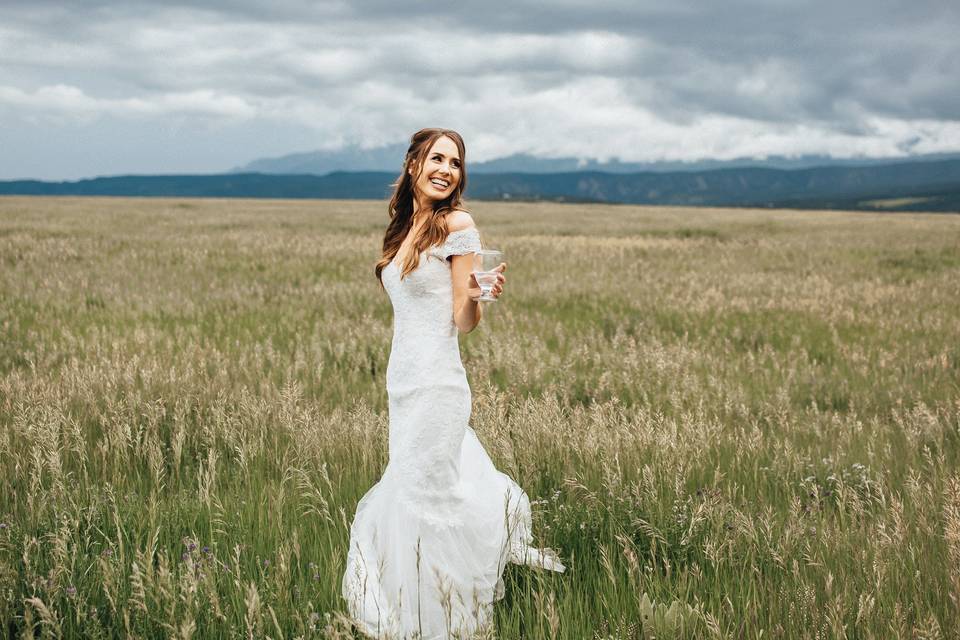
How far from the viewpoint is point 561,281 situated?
13852 mm

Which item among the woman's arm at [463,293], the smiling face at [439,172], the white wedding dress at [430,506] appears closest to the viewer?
the white wedding dress at [430,506]

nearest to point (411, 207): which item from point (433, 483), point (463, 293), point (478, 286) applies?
point (463, 293)

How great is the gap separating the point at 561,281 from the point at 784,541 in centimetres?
1088

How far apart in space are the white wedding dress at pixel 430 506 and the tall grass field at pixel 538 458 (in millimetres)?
148

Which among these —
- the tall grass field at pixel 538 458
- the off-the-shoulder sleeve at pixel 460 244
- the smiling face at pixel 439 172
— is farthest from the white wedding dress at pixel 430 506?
the smiling face at pixel 439 172

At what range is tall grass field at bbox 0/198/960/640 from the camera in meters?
2.73

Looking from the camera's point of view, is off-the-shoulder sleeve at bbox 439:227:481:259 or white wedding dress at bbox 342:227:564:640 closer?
white wedding dress at bbox 342:227:564:640

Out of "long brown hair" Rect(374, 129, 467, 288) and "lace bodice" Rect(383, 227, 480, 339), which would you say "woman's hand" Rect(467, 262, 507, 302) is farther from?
"long brown hair" Rect(374, 129, 467, 288)

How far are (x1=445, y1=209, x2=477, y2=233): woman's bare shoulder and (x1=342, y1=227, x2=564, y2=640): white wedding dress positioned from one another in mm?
55

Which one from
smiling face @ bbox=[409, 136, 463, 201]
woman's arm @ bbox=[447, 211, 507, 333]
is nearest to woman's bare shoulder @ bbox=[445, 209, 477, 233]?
woman's arm @ bbox=[447, 211, 507, 333]

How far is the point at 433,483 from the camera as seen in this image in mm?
3023

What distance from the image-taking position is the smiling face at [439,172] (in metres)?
3.22

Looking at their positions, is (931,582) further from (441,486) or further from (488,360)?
(488,360)

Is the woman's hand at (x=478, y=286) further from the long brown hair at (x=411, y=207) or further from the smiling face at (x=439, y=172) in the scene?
the smiling face at (x=439, y=172)
